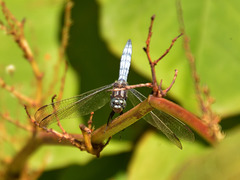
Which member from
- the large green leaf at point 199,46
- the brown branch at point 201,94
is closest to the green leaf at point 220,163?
the brown branch at point 201,94

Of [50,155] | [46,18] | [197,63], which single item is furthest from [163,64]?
[46,18]

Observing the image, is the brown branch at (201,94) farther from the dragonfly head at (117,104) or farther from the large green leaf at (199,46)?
the dragonfly head at (117,104)

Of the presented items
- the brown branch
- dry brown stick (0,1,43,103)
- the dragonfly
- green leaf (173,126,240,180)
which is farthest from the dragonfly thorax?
dry brown stick (0,1,43,103)

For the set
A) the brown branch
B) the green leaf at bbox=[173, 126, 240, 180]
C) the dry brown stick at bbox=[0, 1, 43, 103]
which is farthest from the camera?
the dry brown stick at bbox=[0, 1, 43, 103]

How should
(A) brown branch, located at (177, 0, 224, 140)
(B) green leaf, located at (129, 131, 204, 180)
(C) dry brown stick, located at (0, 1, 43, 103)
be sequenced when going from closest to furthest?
(A) brown branch, located at (177, 0, 224, 140) → (C) dry brown stick, located at (0, 1, 43, 103) → (B) green leaf, located at (129, 131, 204, 180)

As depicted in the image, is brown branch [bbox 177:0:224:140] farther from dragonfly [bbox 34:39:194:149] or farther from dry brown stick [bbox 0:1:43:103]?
dry brown stick [bbox 0:1:43:103]

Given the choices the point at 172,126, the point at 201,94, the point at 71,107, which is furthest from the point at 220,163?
Answer: the point at 201,94

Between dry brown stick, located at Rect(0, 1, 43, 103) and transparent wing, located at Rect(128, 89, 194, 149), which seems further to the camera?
dry brown stick, located at Rect(0, 1, 43, 103)
